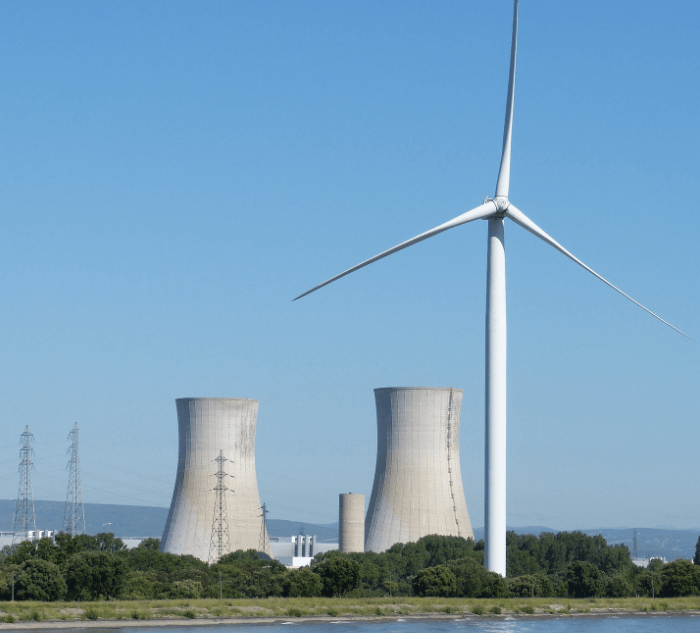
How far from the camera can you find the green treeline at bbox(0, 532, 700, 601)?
1336 inches

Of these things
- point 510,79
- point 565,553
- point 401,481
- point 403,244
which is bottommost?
point 565,553

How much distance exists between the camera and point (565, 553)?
60.5 metres

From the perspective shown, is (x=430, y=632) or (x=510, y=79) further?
(x=510, y=79)

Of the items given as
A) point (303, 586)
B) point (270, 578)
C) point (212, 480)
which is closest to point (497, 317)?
point (303, 586)

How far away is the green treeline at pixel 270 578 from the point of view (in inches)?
1336

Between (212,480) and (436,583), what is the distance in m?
13.6

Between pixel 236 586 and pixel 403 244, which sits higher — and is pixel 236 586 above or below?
below

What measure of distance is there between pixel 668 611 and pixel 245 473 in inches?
786

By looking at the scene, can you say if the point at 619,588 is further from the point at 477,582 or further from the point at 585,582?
the point at 477,582

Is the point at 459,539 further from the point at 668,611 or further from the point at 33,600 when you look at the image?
the point at 33,600

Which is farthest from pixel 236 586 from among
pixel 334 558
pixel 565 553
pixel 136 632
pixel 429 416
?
pixel 565 553

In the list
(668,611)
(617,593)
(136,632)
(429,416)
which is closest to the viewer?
(136,632)

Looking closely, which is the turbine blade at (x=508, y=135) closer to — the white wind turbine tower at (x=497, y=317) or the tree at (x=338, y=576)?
the white wind turbine tower at (x=497, y=317)

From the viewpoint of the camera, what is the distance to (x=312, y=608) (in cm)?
3412
